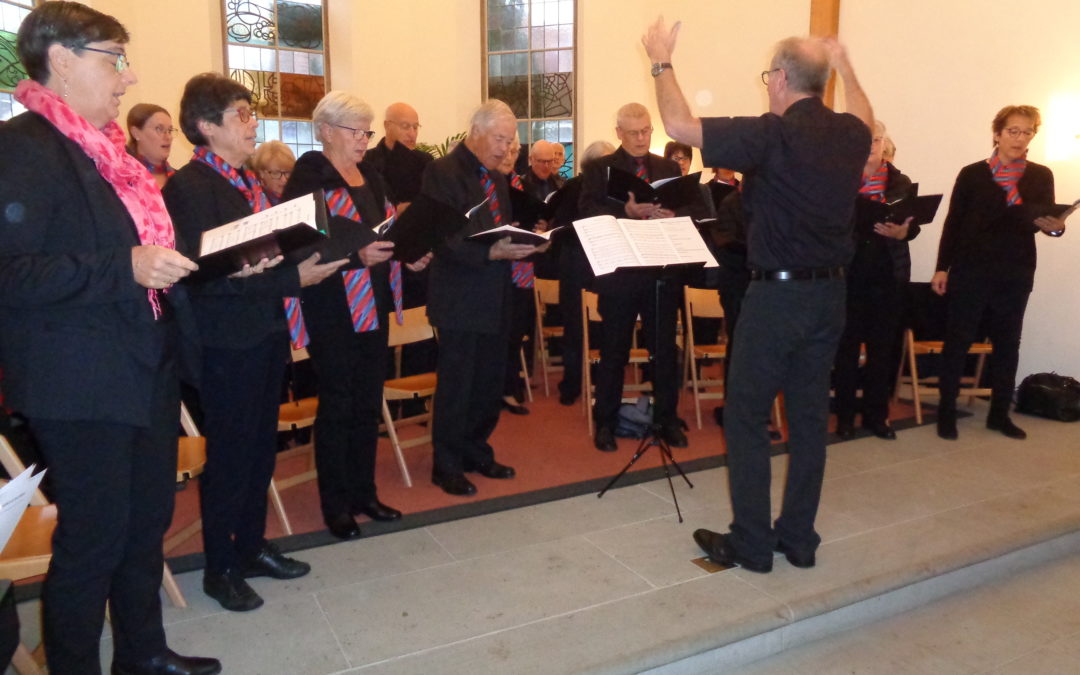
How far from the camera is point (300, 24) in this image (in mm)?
9883

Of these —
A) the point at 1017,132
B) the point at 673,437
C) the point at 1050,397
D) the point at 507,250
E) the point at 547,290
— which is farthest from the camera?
the point at 547,290

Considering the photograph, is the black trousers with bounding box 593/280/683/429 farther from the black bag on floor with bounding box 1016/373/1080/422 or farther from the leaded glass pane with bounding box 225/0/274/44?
the leaded glass pane with bounding box 225/0/274/44

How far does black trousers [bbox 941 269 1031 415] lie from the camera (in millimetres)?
4629

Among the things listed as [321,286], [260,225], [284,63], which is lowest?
[321,286]

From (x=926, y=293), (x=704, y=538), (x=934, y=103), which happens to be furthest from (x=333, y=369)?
(x=934, y=103)

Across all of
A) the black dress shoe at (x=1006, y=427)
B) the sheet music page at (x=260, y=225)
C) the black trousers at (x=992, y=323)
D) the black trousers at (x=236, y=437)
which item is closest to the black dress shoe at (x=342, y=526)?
the black trousers at (x=236, y=437)

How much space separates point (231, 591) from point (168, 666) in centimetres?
50

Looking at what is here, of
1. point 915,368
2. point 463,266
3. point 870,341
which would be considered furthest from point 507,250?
point 915,368

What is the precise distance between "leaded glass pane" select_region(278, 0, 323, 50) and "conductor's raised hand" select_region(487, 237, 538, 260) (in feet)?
24.8

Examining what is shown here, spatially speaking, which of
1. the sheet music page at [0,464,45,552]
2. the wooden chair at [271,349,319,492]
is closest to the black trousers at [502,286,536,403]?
the wooden chair at [271,349,319,492]

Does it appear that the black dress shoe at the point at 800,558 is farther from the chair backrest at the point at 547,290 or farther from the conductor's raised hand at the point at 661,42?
the chair backrest at the point at 547,290

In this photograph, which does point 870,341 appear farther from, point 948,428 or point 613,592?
point 613,592

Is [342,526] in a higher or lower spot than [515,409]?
higher

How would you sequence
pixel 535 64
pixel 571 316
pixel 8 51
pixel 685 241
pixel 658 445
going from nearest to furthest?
1. pixel 685 241
2. pixel 658 445
3. pixel 571 316
4. pixel 8 51
5. pixel 535 64
